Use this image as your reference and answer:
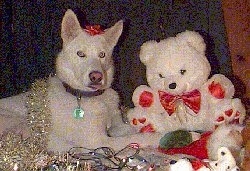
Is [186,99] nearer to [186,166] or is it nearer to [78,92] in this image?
[78,92]

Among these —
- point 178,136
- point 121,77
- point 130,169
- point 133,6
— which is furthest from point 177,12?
point 130,169

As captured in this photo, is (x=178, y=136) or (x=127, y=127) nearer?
(x=178, y=136)

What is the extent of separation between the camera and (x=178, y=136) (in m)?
1.59

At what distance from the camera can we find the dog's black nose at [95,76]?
5.08ft

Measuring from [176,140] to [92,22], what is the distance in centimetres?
66

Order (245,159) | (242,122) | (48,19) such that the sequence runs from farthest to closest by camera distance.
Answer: (48,19) → (242,122) → (245,159)

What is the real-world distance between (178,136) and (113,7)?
2.16 ft

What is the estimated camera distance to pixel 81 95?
1.63 m

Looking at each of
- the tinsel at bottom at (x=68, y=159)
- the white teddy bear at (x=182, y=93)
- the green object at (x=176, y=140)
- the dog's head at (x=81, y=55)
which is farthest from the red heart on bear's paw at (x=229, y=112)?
the dog's head at (x=81, y=55)

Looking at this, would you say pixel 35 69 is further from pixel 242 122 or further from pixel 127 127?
pixel 242 122

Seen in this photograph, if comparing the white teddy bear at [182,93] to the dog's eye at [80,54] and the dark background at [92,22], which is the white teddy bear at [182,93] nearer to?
the dog's eye at [80,54]

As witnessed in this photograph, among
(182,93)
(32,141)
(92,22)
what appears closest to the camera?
(32,141)

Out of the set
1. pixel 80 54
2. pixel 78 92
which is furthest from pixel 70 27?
pixel 78 92

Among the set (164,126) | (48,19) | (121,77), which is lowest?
(164,126)
